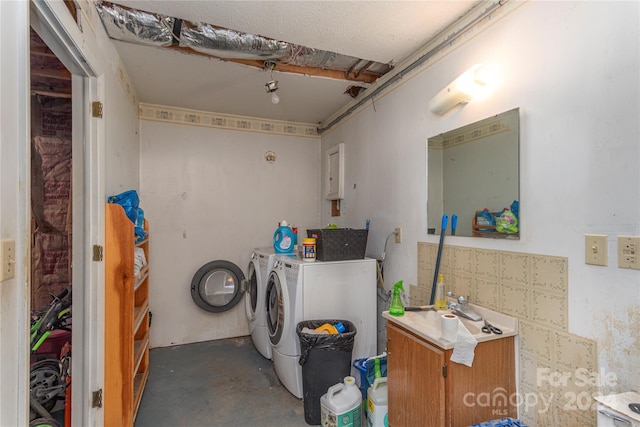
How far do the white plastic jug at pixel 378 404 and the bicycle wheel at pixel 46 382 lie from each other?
1.78m

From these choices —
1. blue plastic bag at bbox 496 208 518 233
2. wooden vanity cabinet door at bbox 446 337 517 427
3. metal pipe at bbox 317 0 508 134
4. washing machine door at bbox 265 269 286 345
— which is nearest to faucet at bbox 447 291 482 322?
wooden vanity cabinet door at bbox 446 337 517 427

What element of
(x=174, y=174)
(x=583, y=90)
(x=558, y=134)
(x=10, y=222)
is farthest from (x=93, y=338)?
(x=583, y=90)

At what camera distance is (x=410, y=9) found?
1694 millimetres

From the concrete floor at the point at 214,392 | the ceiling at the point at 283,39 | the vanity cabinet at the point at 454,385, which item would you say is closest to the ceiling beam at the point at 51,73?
the ceiling at the point at 283,39

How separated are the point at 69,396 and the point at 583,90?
9.07 feet

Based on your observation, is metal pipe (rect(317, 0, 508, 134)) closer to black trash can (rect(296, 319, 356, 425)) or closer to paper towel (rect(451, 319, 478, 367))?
Answer: paper towel (rect(451, 319, 478, 367))

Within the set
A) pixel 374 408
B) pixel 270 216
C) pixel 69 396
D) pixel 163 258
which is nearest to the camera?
pixel 69 396

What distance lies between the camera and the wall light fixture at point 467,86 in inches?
64.4

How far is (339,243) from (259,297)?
114 cm

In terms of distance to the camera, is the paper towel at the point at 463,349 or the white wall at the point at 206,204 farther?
the white wall at the point at 206,204

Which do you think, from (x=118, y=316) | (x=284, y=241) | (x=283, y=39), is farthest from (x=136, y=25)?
(x=284, y=241)

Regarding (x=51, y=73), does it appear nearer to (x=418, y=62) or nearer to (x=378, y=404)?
(x=418, y=62)

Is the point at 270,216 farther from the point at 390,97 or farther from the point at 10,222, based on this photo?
the point at 10,222

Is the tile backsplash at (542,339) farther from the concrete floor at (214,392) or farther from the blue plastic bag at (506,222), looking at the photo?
the concrete floor at (214,392)
